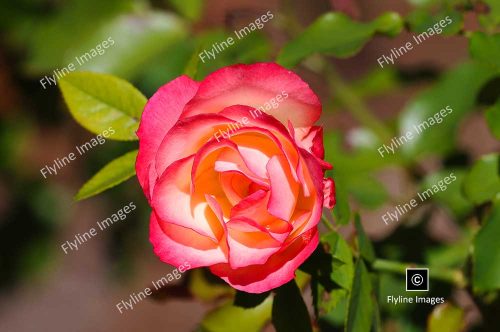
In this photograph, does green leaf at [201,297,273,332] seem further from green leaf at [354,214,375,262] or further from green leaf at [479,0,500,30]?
green leaf at [479,0,500,30]

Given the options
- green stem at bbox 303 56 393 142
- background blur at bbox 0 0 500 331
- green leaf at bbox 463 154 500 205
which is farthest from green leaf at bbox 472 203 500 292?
background blur at bbox 0 0 500 331

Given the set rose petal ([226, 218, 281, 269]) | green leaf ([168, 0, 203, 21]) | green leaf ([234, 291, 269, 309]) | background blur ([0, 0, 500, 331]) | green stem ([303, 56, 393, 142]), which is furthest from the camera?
background blur ([0, 0, 500, 331])

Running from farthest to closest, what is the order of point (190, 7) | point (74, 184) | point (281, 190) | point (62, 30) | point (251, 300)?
point (74, 184), point (62, 30), point (190, 7), point (251, 300), point (281, 190)

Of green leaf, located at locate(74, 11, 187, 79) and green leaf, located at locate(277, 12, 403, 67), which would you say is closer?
green leaf, located at locate(277, 12, 403, 67)

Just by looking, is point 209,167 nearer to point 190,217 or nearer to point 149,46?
point 190,217

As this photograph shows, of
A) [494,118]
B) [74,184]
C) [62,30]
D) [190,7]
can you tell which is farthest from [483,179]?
[74,184]

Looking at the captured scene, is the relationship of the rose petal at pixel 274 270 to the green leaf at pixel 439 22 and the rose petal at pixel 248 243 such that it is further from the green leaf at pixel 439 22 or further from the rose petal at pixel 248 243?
the green leaf at pixel 439 22

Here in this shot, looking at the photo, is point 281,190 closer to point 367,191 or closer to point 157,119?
point 157,119
